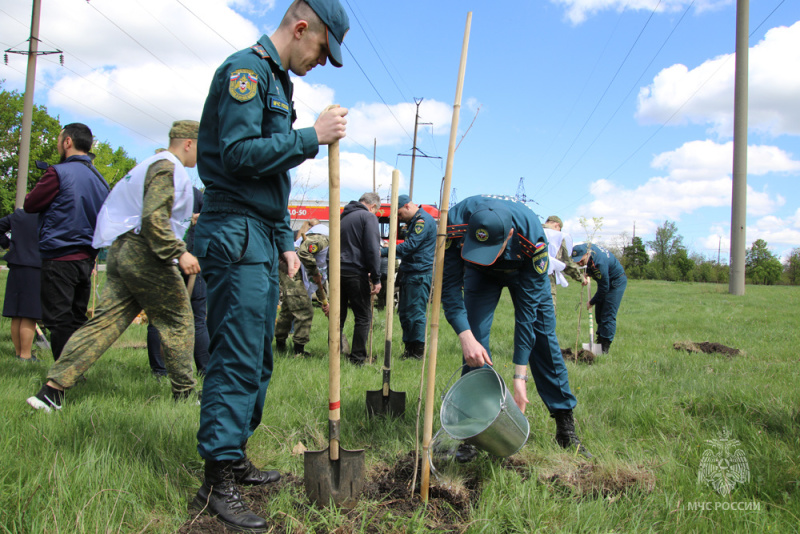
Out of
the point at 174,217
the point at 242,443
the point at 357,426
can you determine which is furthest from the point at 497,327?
the point at 242,443

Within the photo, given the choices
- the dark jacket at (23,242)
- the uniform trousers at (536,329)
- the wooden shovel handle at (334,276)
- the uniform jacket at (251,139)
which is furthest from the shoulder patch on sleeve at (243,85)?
the dark jacket at (23,242)

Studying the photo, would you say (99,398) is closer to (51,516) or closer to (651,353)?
(51,516)

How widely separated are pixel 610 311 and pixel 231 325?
21.3ft

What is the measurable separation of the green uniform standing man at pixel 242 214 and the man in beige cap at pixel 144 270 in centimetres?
125

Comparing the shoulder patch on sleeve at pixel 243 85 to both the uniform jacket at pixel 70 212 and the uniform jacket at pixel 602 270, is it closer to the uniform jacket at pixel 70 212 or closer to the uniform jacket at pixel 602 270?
the uniform jacket at pixel 70 212

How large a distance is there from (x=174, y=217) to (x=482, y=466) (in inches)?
98.9

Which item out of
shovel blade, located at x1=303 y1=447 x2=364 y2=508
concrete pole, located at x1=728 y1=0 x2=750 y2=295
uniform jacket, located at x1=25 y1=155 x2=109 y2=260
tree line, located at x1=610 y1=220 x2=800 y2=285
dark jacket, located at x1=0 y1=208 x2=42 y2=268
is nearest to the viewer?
shovel blade, located at x1=303 y1=447 x2=364 y2=508

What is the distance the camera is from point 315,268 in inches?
249

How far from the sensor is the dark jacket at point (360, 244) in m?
5.71

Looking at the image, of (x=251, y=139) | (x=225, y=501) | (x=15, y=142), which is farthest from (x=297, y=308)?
(x=15, y=142)

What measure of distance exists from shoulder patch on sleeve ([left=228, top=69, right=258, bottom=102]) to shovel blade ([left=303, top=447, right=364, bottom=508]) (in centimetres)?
149

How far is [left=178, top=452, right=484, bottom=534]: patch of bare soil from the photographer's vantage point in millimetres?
1972

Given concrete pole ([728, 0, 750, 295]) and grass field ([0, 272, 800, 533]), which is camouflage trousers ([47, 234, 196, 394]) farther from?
concrete pole ([728, 0, 750, 295])

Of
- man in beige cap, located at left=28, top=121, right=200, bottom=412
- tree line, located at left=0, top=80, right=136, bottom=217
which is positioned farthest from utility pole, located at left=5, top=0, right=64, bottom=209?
Answer: tree line, located at left=0, top=80, right=136, bottom=217
